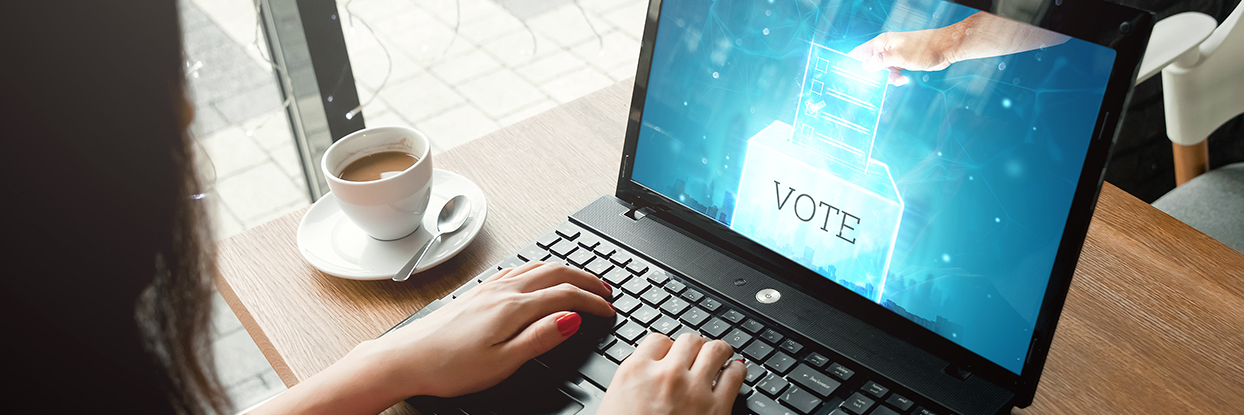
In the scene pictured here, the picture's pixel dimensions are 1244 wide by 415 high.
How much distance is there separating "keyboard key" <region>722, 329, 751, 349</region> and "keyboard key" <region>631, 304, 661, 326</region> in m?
0.07

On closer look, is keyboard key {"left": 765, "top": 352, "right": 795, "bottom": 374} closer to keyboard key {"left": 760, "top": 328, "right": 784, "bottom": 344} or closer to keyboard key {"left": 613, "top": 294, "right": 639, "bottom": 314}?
keyboard key {"left": 760, "top": 328, "right": 784, "bottom": 344}

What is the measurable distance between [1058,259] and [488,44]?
2054 millimetres

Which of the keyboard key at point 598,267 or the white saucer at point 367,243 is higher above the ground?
the keyboard key at point 598,267

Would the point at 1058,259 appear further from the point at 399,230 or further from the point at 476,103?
the point at 476,103

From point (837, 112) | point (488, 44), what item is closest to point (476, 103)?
point (488, 44)

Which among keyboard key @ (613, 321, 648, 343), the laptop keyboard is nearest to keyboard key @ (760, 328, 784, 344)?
the laptop keyboard

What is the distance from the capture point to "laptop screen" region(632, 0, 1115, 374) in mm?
541

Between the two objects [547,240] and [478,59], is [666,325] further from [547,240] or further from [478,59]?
[478,59]

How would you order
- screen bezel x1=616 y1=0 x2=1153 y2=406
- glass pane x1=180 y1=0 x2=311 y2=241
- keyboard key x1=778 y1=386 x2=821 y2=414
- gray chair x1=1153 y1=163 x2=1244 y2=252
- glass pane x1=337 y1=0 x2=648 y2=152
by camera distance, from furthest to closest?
glass pane x1=337 y1=0 x2=648 y2=152 → glass pane x1=180 y1=0 x2=311 y2=241 → gray chair x1=1153 y1=163 x2=1244 y2=252 → keyboard key x1=778 y1=386 x2=821 y2=414 → screen bezel x1=616 y1=0 x2=1153 y2=406

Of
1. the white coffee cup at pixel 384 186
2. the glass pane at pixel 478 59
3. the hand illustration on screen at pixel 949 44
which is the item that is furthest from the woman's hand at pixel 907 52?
the glass pane at pixel 478 59

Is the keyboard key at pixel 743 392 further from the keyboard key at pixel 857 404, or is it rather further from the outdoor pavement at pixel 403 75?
the outdoor pavement at pixel 403 75

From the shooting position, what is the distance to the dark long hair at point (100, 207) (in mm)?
230

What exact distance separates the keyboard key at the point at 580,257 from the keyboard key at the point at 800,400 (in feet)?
0.81

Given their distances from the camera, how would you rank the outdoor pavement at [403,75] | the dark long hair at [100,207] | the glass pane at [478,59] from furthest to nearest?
the glass pane at [478,59] < the outdoor pavement at [403,75] < the dark long hair at [100,207]
